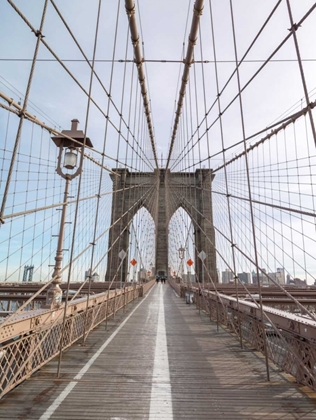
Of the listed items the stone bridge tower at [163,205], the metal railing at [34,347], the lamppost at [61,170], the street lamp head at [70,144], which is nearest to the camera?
the metal railing at [34,347]

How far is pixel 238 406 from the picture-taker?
2.48 m

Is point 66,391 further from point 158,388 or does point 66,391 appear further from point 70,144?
point 70,144

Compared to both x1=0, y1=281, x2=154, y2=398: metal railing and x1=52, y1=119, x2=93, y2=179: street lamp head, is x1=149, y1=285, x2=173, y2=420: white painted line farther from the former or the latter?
x1=52, y1=119, x2=93, y2=179: street lamp head

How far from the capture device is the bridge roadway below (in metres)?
2.35

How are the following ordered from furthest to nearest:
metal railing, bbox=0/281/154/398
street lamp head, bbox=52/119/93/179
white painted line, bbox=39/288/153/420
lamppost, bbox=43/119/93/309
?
1. street lamp head, bbox=52/119/93/179
2. lamppost, bbox=43/119/93/309
3. metal railing, bbox=0/281/154/398
4. white painted line, bbox=39/288/153/420

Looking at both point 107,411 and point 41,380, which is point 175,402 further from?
point 41,380

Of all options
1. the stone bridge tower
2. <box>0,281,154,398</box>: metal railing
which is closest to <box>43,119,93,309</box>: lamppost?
<box>0,281,154,398</box>: metal railing

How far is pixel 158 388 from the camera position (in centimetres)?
286

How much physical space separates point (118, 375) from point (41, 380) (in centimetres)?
88

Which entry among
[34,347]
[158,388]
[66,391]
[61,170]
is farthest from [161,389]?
[61,170]

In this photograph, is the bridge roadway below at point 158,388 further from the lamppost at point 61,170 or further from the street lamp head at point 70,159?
the street lamp head at point 70,159

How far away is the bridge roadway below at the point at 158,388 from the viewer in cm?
235

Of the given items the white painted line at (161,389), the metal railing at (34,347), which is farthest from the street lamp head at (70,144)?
the white painted line at (161,389)

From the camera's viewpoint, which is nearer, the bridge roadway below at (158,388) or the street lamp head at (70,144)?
the bridge roadway below at (158,388)
